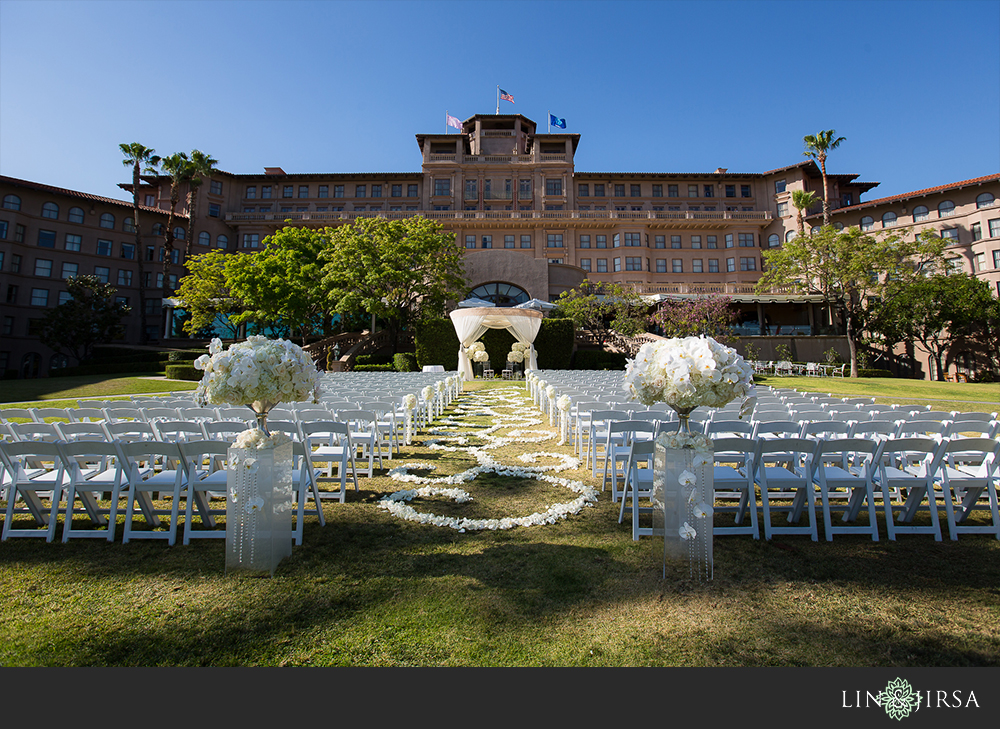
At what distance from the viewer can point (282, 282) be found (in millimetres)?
30984

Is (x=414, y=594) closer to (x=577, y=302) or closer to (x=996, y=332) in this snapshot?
(x=577, y=302)

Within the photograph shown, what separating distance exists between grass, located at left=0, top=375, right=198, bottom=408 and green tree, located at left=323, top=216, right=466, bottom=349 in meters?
10.4

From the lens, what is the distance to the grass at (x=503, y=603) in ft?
8.57

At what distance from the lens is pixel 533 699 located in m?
2.28

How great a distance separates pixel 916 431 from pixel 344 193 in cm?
5616

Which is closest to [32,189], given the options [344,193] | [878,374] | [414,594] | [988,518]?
[344,193]

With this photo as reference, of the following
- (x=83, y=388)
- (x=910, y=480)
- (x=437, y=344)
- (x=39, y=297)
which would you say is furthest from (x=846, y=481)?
(x=39, y=297)

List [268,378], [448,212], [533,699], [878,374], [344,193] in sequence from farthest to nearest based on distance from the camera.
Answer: [344,193]
[448,212]
[878,374]
[268,378]
[533,699]

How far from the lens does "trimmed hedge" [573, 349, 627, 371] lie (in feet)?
98.2

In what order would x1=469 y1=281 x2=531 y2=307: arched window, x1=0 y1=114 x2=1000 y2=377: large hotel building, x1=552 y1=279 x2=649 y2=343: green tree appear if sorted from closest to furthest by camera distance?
x1=552 y1=279 x2=649 y2=343: green tree
x1=469 y1=281 x2=531 y2=307: arched window
x1=0 y1=114 x2=1000 y2=377: large hotel building

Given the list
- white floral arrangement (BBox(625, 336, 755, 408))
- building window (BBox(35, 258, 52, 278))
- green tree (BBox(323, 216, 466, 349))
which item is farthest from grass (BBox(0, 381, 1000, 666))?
building window (BBox(35, 258, 52, 278))

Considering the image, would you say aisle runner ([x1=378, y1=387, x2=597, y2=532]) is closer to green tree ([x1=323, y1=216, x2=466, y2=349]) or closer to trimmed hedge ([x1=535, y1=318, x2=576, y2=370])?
trimmed hedge ([x1=535, y1=318, x2=576, y2=370])

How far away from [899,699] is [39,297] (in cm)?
5487

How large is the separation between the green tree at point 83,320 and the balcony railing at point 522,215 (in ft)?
51.3
